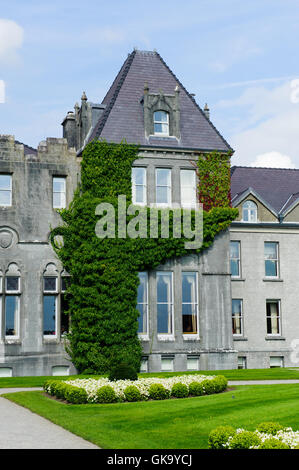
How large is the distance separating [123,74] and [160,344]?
16.0 metres

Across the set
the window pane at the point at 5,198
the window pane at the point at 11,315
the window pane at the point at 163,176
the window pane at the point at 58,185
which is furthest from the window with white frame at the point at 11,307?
the window pane at the point at 163,176

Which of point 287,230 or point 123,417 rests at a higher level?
point 287,230

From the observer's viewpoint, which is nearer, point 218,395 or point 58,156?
point 218,395

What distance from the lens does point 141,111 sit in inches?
1503

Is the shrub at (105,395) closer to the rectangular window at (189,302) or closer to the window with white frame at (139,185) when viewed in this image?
the rectangular window at (189,302)

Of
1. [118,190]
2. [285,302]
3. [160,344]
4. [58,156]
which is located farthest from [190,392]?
[285,302]

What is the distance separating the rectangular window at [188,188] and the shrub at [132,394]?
1619 centimetres

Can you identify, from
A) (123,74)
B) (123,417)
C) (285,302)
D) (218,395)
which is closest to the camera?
(123,417)

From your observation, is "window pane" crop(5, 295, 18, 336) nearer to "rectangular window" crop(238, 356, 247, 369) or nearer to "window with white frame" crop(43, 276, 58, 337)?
"window with white frame" crop(43, 276, 58, 337)

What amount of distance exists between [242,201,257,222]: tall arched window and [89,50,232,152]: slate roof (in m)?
5.83

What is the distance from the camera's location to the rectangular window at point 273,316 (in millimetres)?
42125
